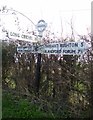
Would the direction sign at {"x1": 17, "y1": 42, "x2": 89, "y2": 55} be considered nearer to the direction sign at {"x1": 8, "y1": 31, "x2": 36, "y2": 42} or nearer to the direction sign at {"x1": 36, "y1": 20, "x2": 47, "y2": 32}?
the direction sign at {"x1": 8, "y1": 31, "x2": 36, "y2": 42}

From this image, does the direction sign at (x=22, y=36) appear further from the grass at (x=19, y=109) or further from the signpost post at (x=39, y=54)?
the grass at (x=19, y=109)

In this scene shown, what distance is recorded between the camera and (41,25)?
855 cm

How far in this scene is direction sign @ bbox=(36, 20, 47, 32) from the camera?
8445 millimetres

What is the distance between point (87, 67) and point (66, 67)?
68 centimetres

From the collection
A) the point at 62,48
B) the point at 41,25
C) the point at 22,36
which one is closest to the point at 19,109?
the point at 62,48

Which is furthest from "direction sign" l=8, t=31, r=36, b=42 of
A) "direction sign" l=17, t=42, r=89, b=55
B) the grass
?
the grass

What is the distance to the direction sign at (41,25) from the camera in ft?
27.7

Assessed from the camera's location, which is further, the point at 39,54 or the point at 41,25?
the point at 41,25

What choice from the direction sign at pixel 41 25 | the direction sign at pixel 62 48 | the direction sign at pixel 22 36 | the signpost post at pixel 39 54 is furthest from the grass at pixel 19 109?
the direction sign at pixel 41 25

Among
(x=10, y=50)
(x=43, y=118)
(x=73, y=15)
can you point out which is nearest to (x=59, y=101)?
(x=43, y=118)

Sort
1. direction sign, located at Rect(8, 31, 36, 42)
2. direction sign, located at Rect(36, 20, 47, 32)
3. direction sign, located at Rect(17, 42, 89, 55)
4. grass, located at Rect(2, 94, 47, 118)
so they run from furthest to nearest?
1. direction sign, located at Rect(8, 31, 36, 42)
2. direction sign, located at Rect(36, 20, 47, 32)
3. grass, located at Rect(2, 94, 47, 118)
4. direction sign, located at Rect(17, 42, 89, 55)

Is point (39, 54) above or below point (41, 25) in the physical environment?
below

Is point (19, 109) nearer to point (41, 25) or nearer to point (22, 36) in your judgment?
point (22, 36)

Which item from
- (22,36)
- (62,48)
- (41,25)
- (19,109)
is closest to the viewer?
(62,48)
